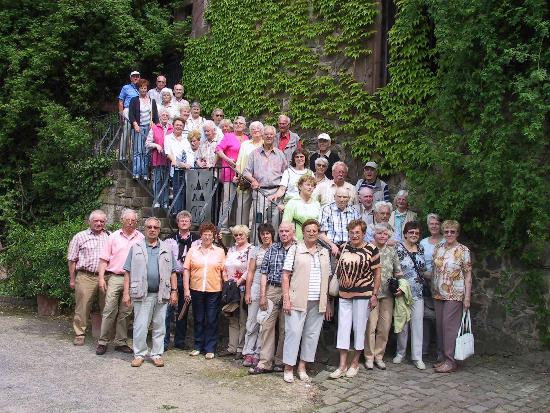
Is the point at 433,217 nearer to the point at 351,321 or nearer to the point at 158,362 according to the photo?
the point at 351,321

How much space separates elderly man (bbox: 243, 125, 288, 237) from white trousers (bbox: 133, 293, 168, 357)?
1.80 metres

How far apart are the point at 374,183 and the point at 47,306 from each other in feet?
17.1

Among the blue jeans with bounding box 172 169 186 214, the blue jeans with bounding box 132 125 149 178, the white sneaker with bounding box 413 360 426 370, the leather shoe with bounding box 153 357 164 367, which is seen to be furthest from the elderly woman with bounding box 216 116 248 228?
the white sneaker with bounding box 413 360 426 370

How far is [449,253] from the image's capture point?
7.01 m

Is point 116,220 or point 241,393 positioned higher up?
point 116,220

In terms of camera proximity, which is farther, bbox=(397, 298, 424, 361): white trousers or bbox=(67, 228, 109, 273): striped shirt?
bbox=(67, 228, 109, 273): striped shirt

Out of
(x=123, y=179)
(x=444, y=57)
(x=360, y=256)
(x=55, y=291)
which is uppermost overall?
(x=444, y=57)

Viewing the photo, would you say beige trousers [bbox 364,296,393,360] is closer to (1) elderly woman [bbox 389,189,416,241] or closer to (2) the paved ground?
(2) the paved ground

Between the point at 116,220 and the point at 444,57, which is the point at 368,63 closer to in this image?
the point at 444,57

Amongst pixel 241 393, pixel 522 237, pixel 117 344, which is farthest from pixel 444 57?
pixel 117 344

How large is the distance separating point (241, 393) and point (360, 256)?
192cm

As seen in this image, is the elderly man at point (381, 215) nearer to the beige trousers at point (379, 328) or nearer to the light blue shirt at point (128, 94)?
the beige trousers at point (379, 328)

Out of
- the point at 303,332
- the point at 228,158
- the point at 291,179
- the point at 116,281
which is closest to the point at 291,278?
the point at 303,332

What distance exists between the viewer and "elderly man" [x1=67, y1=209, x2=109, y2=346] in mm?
7695
